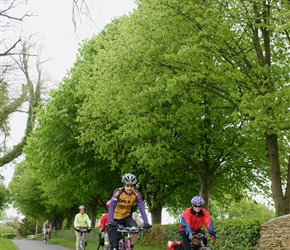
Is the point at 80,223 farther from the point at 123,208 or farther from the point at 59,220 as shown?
the point at 59,220

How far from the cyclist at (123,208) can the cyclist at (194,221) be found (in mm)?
827

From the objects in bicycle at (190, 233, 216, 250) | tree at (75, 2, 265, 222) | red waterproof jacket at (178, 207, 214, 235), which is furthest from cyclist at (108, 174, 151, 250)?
tree at (75, 2, 265, 222)

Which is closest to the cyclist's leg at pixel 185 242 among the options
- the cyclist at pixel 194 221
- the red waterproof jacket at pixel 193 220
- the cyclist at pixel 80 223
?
the cyclist at pixel 194 221

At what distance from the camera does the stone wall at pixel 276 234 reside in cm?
1289

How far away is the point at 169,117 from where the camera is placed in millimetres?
22234

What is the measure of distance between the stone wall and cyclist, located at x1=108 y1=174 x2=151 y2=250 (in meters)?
5.33

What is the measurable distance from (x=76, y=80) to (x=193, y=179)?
9801 millimetres

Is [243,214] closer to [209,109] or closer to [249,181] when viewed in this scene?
[249,181]

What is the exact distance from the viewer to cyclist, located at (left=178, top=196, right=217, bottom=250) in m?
9.45

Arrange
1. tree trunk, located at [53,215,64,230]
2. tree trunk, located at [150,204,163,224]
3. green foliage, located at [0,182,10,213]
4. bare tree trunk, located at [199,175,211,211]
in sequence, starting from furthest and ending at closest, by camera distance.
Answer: green foliage, located at [0,182,10,213] < tree trunk, located at [53,215,64,230] < tree trunk, located at [150,204,163,224] < bare tree trunk, located at [199,175,211,211]

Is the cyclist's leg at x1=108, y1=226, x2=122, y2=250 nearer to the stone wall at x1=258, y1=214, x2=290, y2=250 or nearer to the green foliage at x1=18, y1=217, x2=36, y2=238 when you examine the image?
the stone wall at x1=258, y1=214, x2=290, y2=250

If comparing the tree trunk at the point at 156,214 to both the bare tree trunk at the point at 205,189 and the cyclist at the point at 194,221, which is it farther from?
the cyclist at the point at 194,221

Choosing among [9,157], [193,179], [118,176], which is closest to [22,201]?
[9,157]

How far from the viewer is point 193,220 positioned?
32.0 ft
